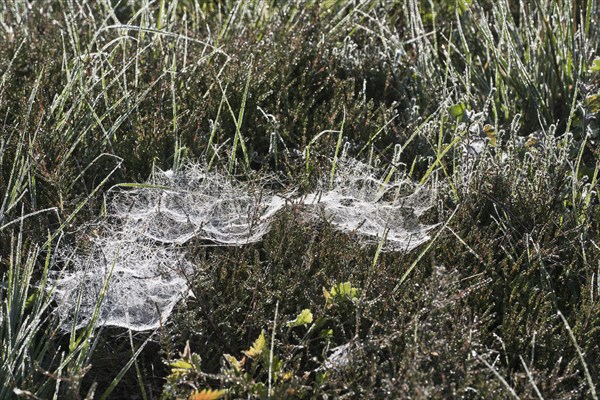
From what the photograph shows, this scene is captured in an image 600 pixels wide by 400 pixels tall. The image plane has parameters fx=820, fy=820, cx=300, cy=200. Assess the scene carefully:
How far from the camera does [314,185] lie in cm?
277

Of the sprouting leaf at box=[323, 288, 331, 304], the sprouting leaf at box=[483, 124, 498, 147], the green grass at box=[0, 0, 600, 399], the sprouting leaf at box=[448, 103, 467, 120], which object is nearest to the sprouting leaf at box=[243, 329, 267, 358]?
the green grass at box=[0, 0, 600, 399]

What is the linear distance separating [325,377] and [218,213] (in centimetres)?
74

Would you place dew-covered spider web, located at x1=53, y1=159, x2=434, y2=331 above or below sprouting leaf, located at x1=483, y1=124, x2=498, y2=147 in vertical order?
below

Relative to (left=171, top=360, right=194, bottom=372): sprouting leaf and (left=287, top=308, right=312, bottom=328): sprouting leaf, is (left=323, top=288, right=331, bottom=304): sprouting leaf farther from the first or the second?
(left=171, top=360, right=194, bottom=372): sprouting leaf

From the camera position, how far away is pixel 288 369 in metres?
2.15

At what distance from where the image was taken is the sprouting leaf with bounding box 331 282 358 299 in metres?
2.22

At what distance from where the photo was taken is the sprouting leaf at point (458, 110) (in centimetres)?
303

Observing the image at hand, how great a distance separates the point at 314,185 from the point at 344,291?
625 mm

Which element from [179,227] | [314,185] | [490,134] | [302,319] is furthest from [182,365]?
[490,134]

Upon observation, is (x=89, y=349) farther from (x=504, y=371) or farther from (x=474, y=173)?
(x=474, y=173)

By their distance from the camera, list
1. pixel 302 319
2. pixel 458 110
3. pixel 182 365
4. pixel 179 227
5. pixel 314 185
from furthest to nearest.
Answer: pixel 458 110 → pixel 314 185 → pixel 179 227 → pixel 302 319 → pixel 182 365

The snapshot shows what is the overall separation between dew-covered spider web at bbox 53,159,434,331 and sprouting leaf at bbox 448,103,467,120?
0.40 metres

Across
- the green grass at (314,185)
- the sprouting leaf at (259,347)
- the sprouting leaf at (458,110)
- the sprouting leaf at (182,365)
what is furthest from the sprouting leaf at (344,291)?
the sprouting leaf at (458,110)

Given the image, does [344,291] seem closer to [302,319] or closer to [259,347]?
[302,319]
